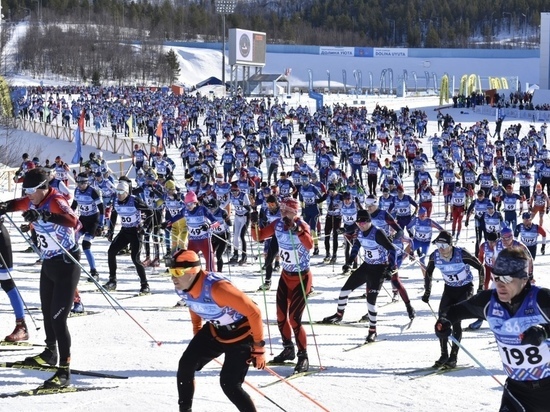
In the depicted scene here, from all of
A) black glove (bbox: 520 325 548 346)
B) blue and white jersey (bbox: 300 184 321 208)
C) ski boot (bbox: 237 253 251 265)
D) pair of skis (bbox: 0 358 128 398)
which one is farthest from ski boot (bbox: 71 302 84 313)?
blue and white jersey (bbox: 300 184 321 208)

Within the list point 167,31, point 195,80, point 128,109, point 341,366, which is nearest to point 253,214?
point 341,366

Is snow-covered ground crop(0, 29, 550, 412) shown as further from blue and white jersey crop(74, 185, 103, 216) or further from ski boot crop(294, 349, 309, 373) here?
blue and white jersey crop(74, 185, 103, 216)

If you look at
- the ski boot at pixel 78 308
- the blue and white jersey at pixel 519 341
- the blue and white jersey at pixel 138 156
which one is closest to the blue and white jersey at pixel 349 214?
the ski boot at pixel 78 308

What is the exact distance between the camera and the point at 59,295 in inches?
281

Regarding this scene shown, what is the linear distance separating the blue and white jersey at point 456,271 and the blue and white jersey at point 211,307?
11.7ft

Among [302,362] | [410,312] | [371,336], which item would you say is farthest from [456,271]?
[410,312]

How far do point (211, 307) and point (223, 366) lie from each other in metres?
0.42

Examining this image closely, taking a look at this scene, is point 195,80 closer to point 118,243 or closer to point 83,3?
point 83,3

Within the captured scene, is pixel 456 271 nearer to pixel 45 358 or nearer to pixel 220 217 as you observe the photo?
pixel 45 358

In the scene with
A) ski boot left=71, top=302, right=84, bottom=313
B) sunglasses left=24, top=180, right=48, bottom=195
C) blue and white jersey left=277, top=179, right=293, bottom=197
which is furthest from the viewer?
blue and white jersey left=277, top=179, right=293, bottom=197

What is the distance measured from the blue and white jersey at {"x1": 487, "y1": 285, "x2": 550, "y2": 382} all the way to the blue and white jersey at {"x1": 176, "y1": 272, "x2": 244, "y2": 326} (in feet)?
5.50

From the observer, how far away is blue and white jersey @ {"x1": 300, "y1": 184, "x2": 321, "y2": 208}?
17.2 meters

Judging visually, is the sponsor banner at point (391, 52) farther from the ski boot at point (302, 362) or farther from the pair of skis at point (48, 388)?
the pair of skis at point (48, 388)

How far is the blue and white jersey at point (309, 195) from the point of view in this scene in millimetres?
17244
